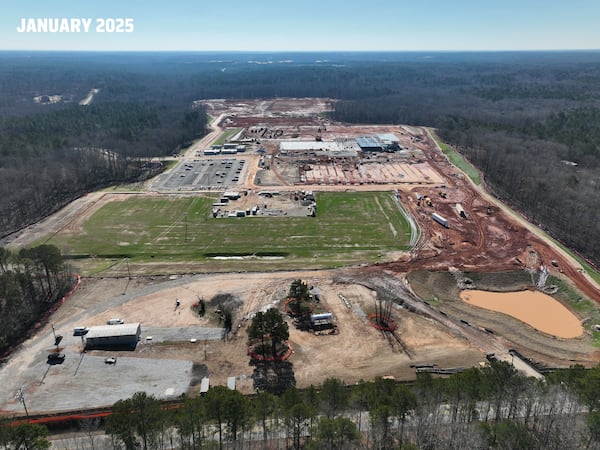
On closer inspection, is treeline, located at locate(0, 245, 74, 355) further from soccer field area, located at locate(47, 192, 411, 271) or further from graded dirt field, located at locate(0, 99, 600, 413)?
soccer field area, located at locate(47, 192, 411, 271)

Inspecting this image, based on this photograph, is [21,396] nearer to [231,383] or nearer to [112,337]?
[112,337]

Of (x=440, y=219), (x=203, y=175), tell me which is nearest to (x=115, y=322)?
(x=440, y=219)

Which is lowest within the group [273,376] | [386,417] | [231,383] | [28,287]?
[273,376]

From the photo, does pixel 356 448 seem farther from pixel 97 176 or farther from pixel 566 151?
pixel 566 151

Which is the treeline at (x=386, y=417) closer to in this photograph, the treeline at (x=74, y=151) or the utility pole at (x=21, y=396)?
the utility pole at (x=21, y=396)

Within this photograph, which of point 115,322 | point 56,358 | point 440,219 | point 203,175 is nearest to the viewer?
point 56,358

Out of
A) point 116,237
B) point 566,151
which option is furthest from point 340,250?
point 566,151
